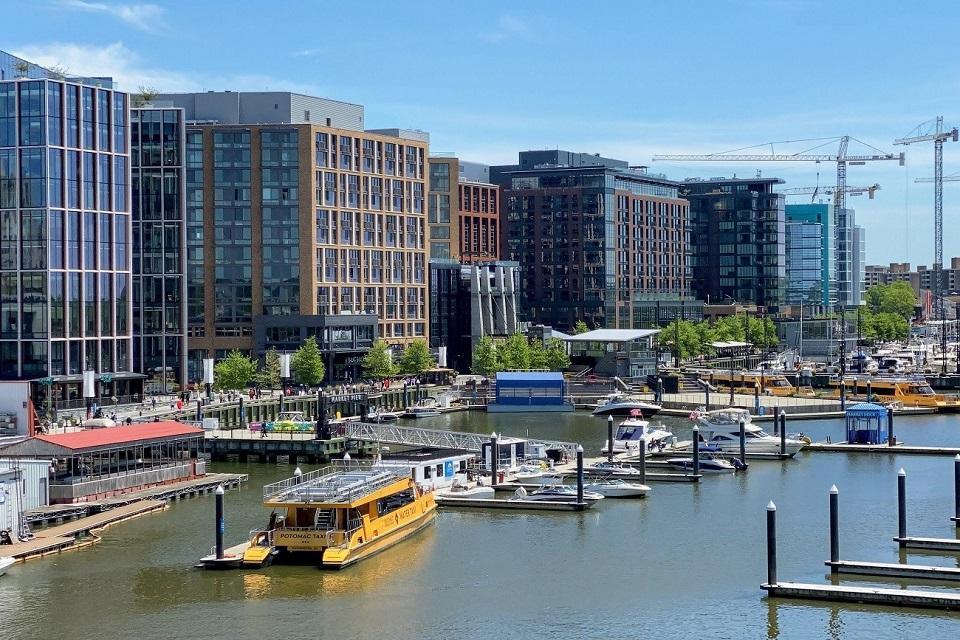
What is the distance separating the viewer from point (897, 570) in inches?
2308

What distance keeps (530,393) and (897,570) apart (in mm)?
88640

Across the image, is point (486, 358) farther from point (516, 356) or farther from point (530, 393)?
point (530, 393)

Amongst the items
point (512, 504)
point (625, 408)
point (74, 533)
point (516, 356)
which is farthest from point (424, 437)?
point (516, 356)

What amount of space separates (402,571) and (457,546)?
6.09 metres

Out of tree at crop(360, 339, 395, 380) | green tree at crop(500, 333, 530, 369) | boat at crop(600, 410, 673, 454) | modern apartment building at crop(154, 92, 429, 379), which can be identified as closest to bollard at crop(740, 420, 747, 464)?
boat at crop(600, 410, 673, 454)

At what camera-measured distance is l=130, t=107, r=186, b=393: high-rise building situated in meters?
148

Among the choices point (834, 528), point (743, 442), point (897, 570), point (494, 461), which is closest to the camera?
point (897, 570)

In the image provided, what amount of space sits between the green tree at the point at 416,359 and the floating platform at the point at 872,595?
358 ft

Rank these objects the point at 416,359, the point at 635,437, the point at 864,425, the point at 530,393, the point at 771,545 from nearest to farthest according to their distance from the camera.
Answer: the point at 771,545 < the point at 635,437 < the point at 864,425 < the point at 530,393 < the point at 416,359

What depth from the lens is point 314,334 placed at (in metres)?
162

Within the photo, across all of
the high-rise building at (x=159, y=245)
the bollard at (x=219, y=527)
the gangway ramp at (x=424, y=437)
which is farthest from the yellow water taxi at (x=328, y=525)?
the high-rise building at (x=159, y=245)

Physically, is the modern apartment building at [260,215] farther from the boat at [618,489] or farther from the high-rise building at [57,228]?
the boat at [618,489]

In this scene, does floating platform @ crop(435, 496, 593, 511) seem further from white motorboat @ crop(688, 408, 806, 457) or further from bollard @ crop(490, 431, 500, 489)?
white motorboat @ crop(688, 408, 806, 457)

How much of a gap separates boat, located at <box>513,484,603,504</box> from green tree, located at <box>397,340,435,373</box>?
8371cm
